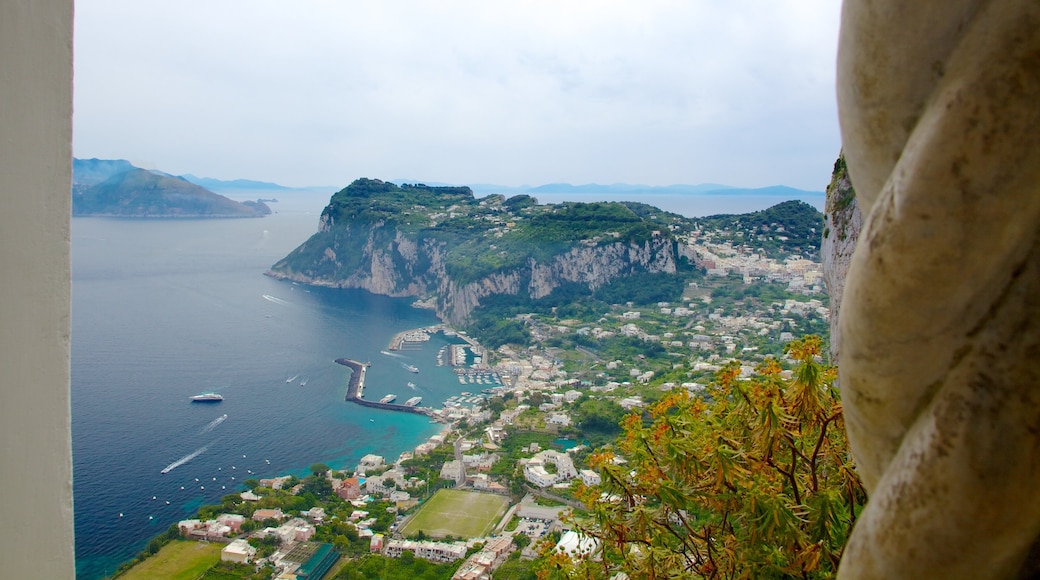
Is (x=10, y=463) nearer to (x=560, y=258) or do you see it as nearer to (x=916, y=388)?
(x=916, y=388)

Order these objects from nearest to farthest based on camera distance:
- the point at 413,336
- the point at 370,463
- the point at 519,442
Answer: the point at 370,463 → the point at 519,442 → the point at 413,336

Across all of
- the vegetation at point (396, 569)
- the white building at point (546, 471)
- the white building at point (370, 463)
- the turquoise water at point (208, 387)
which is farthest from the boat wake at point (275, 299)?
the vegetation at point (396, 569)

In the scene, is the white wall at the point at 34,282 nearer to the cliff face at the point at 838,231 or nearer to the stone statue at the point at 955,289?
the stone statue at the point at 955,289

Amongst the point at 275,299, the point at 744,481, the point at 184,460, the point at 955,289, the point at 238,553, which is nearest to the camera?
the point at 955,289

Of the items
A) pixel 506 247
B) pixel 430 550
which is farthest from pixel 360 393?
pixel 506 247

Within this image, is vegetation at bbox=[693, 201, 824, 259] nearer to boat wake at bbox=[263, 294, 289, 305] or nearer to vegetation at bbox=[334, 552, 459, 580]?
boat wake at bbox=[263, 294, 289, 305]

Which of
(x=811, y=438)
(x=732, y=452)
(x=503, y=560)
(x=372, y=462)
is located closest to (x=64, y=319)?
(x=732, y=452)

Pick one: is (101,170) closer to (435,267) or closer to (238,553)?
(435,267)
